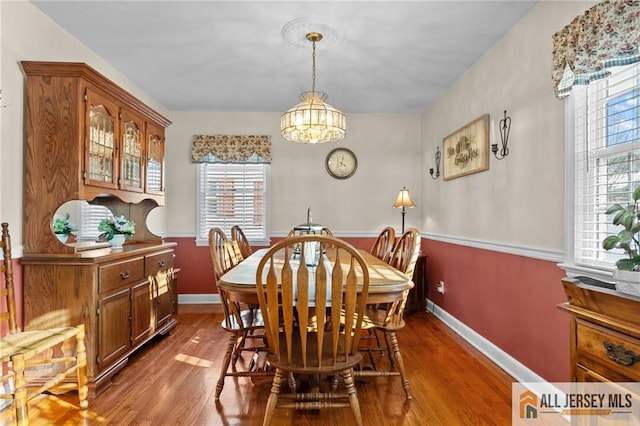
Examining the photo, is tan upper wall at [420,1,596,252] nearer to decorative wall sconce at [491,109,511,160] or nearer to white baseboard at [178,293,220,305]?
decorative wall sconce at [491,109,511,160]

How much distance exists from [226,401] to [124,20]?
2.71 metres

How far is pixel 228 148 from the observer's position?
4.70 meters

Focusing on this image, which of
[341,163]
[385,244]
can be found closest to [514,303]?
[385,244]

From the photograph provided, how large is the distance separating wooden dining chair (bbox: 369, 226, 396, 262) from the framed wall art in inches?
37.5

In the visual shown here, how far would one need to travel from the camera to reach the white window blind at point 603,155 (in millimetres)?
1719

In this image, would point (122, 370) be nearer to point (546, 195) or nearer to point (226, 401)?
point (226, 401)

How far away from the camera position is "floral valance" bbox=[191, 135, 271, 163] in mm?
4699

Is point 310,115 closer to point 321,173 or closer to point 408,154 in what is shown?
point 321,173

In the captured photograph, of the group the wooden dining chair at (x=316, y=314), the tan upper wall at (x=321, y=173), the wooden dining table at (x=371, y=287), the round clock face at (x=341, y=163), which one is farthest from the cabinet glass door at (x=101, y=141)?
the round clock face at (x=341, y=163)

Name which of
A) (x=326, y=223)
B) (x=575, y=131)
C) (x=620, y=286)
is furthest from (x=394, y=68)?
(x=620, y=286)

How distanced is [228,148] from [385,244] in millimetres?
2562

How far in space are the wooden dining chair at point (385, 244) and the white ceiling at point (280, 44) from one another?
1549mm

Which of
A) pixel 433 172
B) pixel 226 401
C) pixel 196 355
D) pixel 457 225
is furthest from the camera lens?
pixel 433 172

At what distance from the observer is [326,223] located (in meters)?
4.87
